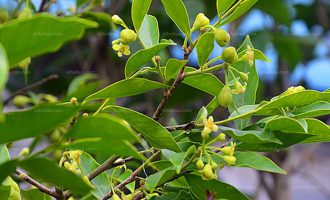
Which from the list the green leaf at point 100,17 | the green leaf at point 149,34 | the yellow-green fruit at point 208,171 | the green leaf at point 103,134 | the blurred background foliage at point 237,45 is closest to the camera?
the green leaf at point 103,134

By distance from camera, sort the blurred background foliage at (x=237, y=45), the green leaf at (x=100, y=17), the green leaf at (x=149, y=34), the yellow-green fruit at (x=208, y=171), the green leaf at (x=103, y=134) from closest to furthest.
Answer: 1. the green leaf at (x=103, y=134)
2. the yellow-green fruit at (x=208, y=171)
3. the green leaf at (x=149, y=34)
4. the green leaf at (x=100, y=17)
5. the blurred background foliage at (x=237, y=45)

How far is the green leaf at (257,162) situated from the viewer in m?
0.54

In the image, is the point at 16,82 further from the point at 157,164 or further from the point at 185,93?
the point at 157,164

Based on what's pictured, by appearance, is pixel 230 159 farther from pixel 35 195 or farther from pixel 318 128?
pixel 35 195

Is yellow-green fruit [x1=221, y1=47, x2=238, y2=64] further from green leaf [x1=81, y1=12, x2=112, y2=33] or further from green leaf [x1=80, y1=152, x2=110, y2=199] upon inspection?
green leaf [x1=81, y1=12, x2=112, y2=33]

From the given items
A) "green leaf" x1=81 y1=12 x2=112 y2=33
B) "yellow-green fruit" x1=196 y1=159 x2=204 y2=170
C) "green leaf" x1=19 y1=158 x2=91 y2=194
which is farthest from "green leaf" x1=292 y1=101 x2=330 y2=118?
"green leaf" x1=81 y1=12 x2=112 y2=33

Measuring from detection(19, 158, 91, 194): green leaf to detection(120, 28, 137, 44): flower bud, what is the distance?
0.17 m

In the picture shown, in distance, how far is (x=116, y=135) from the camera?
0.39m

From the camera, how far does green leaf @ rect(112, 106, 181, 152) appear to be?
1.73ft

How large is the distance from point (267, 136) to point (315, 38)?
5.05 ft

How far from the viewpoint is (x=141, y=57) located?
540 millimetres

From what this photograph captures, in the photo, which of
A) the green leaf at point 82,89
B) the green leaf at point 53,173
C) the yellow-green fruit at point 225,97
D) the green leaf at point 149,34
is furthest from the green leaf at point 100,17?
the green leaf at point 53,173

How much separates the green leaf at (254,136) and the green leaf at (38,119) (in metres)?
0.19

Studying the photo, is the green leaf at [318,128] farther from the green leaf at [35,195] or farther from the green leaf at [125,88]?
the green leaf at [35,195]
